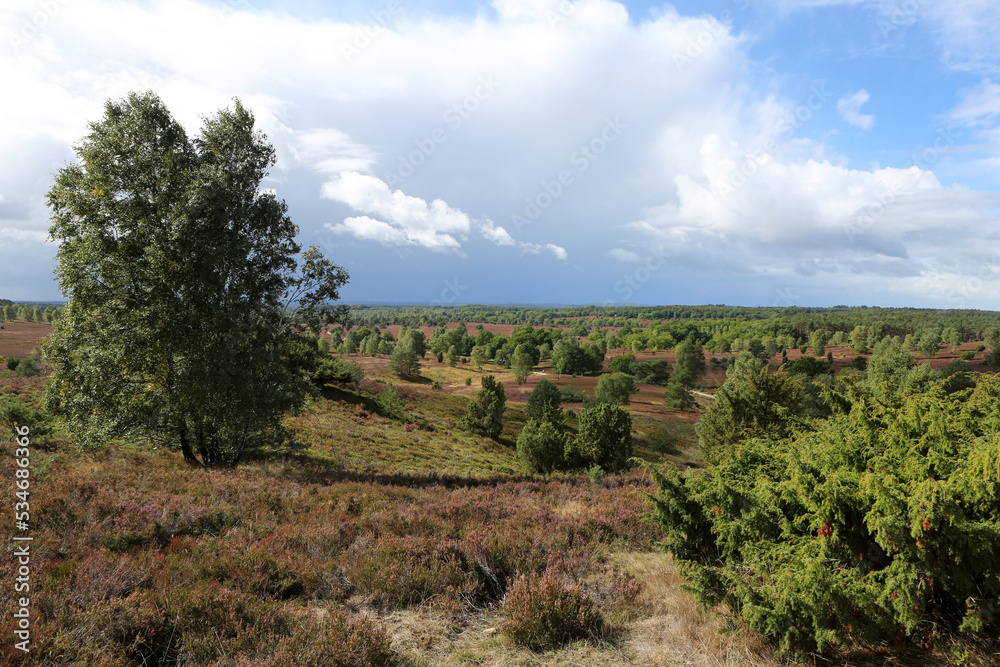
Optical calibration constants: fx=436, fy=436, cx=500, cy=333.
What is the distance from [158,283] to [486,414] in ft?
117

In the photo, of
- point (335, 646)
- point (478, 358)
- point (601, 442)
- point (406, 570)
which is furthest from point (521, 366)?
point (335, 646)

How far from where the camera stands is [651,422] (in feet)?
195

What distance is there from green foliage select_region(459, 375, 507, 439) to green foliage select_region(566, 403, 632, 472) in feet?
53.6

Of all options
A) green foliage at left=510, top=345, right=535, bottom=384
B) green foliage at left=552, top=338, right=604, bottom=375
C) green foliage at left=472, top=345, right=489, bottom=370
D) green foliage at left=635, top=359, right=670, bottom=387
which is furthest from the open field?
green foliage at left=472, top=345, right=489, bottom=370

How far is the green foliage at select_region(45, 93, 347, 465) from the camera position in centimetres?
1280

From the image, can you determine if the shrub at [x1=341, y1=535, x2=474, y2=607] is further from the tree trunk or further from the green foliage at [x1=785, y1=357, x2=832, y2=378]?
the green foliage at [x1=785, y1=357, x2=832, y2=378]

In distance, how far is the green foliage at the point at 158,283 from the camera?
504 inches

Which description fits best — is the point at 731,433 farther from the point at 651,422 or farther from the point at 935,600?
the point at 651,422

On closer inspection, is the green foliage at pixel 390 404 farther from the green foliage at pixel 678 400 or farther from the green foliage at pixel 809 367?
the green foliage at pixel 809 367

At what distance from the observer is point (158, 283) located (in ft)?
43.9

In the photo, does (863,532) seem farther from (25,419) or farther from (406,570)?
(25,419)

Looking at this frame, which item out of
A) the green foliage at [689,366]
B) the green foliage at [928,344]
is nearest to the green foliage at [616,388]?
the green foliage at [689,366]

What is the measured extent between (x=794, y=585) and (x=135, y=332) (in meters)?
16.3

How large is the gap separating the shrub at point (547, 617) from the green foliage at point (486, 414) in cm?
4039
